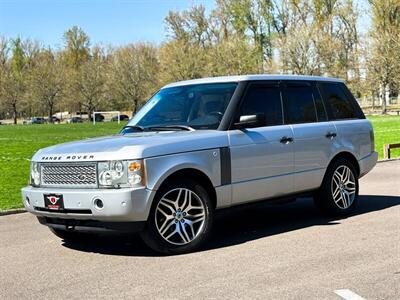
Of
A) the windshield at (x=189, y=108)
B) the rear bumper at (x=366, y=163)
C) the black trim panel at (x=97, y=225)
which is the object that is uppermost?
the windshield at (x=189, y=108)

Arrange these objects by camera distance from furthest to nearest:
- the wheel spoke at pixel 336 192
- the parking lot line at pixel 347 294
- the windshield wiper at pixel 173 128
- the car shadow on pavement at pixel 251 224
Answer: the wheel spoke at pixel 336 192, the windshield wiper at pixel 173 128, the car shadow on pavement at pixel 251 224, the parking lot line at pixel 347 294

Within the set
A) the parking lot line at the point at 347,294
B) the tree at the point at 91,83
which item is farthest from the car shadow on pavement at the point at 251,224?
the tree at the point at 91,83

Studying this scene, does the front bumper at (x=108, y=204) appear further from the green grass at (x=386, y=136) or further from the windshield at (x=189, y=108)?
the green grass at (x=386, y=136)

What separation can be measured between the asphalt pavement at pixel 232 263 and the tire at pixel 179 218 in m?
0.15

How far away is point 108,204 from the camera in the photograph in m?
5.90

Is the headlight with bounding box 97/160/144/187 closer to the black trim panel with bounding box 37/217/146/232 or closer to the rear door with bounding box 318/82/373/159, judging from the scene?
the black trim panel with bounding box 37/217/146/232

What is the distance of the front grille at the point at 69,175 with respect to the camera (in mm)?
6090

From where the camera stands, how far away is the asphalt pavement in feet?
16.3

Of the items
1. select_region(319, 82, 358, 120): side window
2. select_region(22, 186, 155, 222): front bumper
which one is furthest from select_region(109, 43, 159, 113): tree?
select_region(22, 186, 155, 222): front bumper

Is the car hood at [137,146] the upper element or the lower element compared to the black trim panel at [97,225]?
upper

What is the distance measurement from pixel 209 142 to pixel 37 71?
85948mm

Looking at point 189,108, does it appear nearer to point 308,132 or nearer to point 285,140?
point 285,140

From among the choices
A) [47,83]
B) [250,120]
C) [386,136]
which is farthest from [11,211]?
[47,83]

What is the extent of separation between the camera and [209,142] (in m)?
6.60
